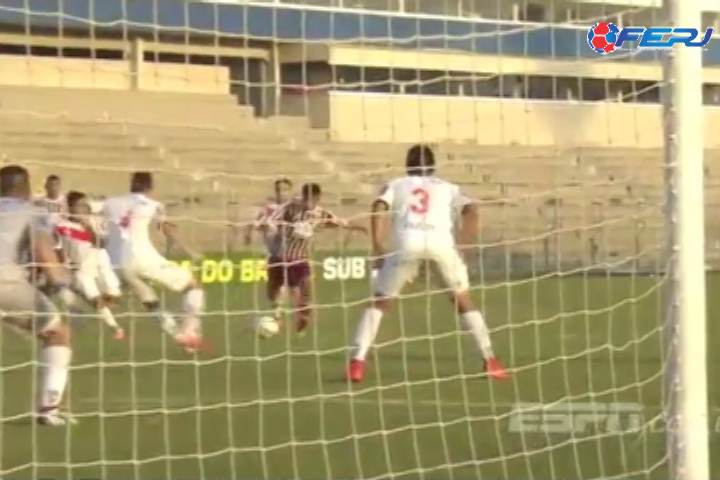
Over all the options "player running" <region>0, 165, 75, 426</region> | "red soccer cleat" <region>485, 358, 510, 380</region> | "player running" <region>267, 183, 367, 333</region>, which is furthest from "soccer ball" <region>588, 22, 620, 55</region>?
"player running" <region>267, 183, 367, 333</region>

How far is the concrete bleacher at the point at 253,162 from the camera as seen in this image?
9977mm

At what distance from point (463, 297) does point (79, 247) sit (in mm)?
3044

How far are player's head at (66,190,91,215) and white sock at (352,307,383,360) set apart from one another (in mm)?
2386

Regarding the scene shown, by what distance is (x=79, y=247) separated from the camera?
10.9 metres

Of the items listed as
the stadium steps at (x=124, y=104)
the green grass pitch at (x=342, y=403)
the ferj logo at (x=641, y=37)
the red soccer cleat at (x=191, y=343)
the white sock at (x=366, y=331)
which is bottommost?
the green grass pitch at (x=342, y=403)

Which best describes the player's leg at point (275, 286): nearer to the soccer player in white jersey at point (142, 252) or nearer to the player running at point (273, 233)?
the player running at point (273, 233)

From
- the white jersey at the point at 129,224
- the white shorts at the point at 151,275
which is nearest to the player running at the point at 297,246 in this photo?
the white shorts at the point at 151,275

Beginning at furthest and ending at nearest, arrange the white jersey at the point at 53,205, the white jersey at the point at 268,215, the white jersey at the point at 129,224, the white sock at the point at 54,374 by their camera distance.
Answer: the white jersey at the point at 268,215, the white jersey at the point at 129,224, the white jersey at the point at 53,205, the white sock at the point at 54,374

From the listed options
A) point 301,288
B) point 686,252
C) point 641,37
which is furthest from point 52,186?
point 686,252

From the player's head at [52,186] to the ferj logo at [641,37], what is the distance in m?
4.94

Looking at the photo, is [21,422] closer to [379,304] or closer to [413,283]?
[379,304]

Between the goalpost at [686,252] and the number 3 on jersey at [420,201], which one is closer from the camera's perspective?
the goalpost at [686,252]

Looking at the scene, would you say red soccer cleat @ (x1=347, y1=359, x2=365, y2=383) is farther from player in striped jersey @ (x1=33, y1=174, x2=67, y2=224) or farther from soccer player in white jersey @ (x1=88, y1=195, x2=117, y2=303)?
soccer player in white jersey @ (x1=88, y1=195, x2=117, y2=303)

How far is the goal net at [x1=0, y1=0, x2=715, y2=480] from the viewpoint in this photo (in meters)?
6.01
